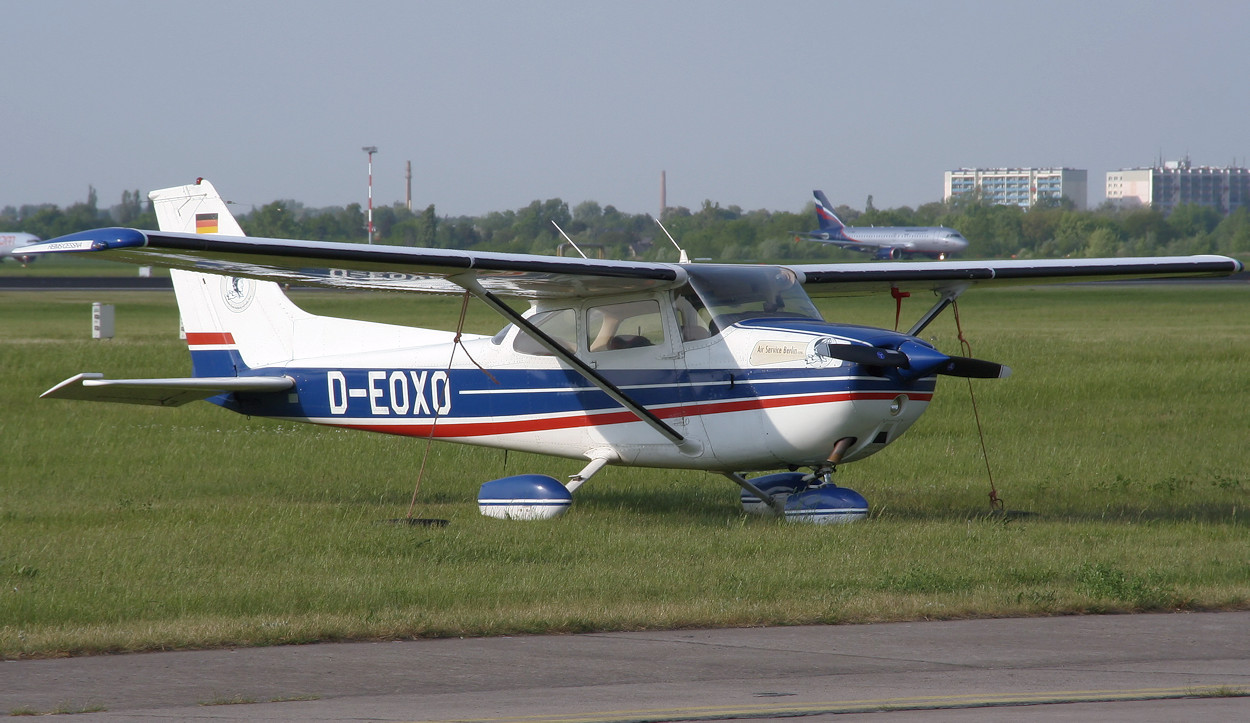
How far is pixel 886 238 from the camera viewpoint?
257 ft

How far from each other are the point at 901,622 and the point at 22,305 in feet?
136

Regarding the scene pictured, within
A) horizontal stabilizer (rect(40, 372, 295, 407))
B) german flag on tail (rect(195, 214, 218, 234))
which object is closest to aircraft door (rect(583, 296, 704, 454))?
horizontal stabilizer (rect(40, 372, 295, 407))

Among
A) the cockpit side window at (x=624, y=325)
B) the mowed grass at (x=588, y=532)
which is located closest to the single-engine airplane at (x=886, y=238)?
the mowed grass at (x=588, y=532)

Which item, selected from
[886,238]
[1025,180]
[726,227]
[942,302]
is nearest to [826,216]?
[886,238]

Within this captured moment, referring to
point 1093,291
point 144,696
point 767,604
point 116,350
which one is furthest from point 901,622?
point 1093,291

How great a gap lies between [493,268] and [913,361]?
3.27 metres

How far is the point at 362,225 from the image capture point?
49.0 m

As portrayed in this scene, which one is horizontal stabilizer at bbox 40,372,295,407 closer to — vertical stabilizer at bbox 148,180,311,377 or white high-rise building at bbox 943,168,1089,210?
vertical stabilizer at bbox 148,180,311,377

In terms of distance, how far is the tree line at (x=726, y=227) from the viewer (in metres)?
47.4

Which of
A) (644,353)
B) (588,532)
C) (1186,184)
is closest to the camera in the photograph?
(588,532)

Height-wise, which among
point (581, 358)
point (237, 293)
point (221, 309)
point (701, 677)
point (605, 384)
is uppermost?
point (237, 293)

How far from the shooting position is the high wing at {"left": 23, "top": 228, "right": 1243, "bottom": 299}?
340 inches

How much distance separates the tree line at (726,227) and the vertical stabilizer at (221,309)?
78.8 ft

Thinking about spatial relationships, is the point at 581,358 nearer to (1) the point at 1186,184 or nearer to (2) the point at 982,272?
(2) the point at 982,272
